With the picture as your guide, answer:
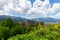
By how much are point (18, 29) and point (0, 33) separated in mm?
2156

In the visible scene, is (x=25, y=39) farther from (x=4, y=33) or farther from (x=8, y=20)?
(x=8, y=20)

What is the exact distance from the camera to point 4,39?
10.9 m

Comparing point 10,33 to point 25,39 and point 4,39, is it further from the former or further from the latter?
point 25,39

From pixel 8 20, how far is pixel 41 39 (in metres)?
5.70

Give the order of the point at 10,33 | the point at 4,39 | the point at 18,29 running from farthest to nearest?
the point at 18,29
the point at 10,33
the point at 4,39

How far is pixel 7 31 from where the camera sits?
38.1ft

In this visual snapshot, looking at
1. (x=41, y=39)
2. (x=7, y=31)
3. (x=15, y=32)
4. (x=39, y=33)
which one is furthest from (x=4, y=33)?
(x=41, y=39)

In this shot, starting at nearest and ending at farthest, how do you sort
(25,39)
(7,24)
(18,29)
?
(25,39), (18,29), (7,24)

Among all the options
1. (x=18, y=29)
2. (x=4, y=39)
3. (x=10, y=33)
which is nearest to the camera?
(x=4, y=39)

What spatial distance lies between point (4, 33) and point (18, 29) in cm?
178

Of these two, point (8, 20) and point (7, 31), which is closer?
point (7, 31)

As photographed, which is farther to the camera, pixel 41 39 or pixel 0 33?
pixel 0 33

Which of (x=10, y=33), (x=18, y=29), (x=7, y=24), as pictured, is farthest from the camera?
(x=7, y=24)

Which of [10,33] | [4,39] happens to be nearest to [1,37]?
[4,39]
